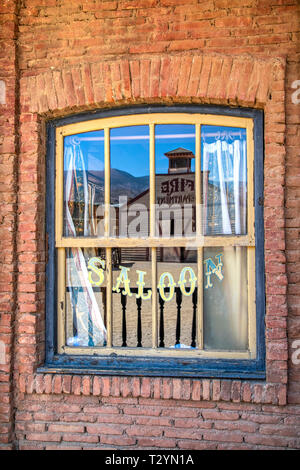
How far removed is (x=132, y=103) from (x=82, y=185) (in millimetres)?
753

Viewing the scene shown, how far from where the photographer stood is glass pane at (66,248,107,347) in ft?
10.6

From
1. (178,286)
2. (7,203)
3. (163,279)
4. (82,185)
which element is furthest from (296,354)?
(7,203)

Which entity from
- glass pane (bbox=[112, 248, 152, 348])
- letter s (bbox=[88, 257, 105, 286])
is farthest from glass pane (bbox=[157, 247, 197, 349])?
letter s (bbox=[88, 257, 105, 286])

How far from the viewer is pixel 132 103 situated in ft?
10.0

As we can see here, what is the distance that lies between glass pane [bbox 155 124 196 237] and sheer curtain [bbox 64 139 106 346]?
1.82 ft

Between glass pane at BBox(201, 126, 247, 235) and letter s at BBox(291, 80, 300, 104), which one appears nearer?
letter s at BBox(291, 80, 300, 104)

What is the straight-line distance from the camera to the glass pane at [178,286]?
3137 millimetres

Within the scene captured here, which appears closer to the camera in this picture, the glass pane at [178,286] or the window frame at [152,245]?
the window frame at [152,245]

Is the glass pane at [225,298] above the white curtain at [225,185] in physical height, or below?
below

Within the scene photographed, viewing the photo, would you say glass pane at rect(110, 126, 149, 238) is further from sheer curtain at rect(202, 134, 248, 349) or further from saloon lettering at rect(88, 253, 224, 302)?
sheer curtain at rect(202, 134, 248, 349)

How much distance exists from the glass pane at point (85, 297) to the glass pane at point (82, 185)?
0.65ft

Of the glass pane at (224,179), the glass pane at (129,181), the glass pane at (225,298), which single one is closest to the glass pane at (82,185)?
the glass pane at (129,181)

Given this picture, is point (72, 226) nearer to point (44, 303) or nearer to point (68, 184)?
point (68, 184)

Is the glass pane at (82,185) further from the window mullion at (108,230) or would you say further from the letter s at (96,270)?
the letter s at (96,270)
